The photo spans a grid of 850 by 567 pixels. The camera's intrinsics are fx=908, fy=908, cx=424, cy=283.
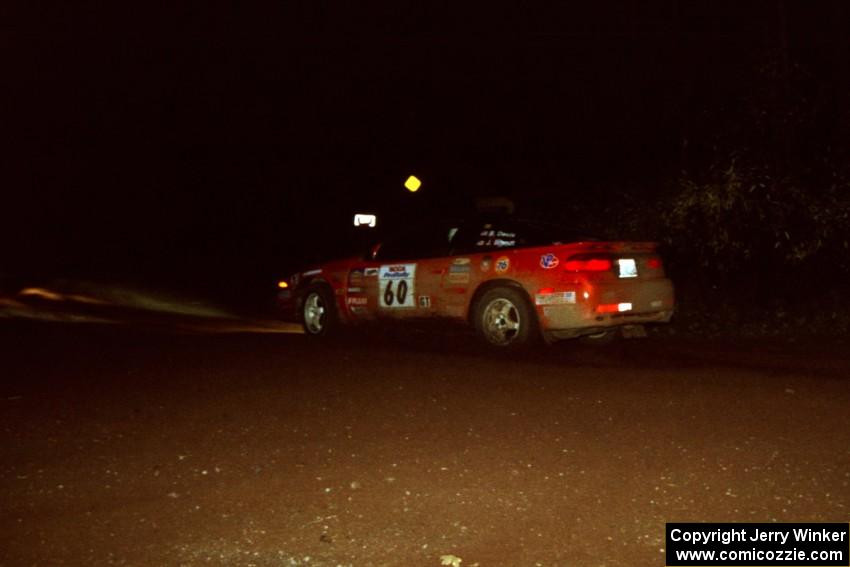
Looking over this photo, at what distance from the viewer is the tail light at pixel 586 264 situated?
9281mm

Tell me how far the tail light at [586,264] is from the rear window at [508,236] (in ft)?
1.04

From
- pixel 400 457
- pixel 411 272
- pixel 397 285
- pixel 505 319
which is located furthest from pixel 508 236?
pixel 400 457

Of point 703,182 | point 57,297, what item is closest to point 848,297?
point 703,182

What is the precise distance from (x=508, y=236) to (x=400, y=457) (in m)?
5.10

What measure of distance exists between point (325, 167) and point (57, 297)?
1139 centimetres

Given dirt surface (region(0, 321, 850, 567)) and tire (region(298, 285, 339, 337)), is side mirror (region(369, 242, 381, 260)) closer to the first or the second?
tire (region(298, 285, 339, 337))

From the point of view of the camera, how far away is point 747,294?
47.6ft

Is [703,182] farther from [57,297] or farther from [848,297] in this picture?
[57,297]

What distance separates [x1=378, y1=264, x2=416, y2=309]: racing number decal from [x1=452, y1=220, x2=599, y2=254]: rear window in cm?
70

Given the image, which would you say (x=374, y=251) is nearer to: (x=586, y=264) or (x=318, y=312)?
(x=318, y=312)

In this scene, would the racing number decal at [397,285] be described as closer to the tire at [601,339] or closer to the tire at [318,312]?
the tire at [318,312]

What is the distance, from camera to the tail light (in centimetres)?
928

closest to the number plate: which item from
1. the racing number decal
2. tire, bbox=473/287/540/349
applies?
tire, bbox=473/287/540/349

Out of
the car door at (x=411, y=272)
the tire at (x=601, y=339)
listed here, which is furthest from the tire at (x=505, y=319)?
the tire at (x=601, y=339)
